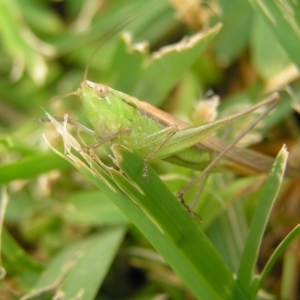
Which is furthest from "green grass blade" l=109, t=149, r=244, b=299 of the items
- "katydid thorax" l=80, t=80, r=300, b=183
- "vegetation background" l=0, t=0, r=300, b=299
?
"katydid thorax" l=80, t=80, r=300, b=183

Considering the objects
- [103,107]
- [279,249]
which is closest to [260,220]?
[279,249]

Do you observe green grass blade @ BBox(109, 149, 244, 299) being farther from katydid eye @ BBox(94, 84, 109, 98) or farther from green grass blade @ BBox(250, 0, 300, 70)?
green grass blade @ BBox(250, 0, 300, 70)

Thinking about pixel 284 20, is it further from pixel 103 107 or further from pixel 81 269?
pixel 81 269

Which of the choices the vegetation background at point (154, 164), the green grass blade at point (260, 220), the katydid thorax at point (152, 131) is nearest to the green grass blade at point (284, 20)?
the vegetation background at point (154, 164)

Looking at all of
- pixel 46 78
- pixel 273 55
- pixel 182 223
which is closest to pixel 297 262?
pixel 182 223

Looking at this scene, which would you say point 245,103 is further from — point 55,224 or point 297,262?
point 55,224

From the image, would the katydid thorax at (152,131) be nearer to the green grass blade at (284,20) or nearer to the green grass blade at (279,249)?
the green grass blade at (284,20)
